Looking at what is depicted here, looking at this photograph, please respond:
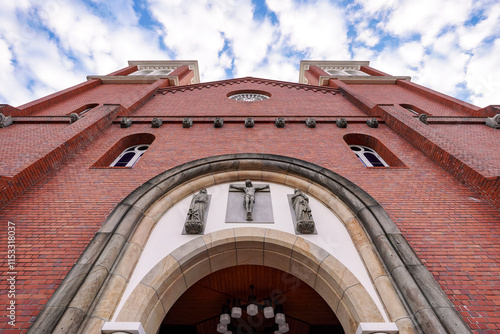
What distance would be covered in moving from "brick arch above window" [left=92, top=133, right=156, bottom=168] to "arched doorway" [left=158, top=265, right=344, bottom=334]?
4.19 m

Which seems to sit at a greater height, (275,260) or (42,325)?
(275,260)

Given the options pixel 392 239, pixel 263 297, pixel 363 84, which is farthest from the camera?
pixel 363 84

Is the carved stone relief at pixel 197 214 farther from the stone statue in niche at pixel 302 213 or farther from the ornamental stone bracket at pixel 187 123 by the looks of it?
the ornamental stone bracket at pixel 187 123

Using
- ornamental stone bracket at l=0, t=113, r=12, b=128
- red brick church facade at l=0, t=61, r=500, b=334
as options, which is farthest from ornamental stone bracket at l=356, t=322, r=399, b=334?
ornamental stone bracket at l=0, t=113, r=12, b=128

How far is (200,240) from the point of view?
13.6 ft

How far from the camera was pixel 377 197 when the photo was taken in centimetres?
506

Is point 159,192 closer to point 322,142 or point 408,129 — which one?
point 322,142

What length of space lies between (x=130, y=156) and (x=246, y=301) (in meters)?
5.29

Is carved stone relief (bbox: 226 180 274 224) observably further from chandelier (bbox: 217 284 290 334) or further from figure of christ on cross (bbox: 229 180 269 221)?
chandelier (bbox: 217 284 290 334)

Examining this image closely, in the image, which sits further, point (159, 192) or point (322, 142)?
point (322, 142)

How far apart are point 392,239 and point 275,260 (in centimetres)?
195

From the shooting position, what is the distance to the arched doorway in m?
5.46

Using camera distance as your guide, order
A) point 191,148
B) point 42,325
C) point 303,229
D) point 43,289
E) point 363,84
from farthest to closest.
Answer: point 363,84
point 191,148
point 303,229
point 43,289
point 42,325

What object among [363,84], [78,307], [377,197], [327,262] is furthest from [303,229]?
[363,84]
